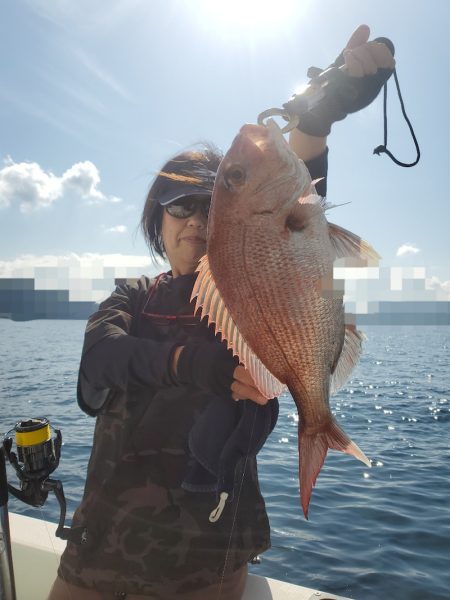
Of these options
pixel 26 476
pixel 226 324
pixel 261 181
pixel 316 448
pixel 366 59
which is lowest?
pixel 26 476

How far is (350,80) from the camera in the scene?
1.95m

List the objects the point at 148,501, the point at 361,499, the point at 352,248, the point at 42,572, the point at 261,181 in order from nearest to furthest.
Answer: the point at 352,248 < the point at 261,181 < the point at 148,501 < the point at 42,572 < the point at 361,499

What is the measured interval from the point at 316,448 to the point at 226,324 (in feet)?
1.92

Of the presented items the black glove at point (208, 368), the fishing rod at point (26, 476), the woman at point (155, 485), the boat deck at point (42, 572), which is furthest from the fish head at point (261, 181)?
the boat deck at point (42, 572)

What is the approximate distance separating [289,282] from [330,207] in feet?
1.09

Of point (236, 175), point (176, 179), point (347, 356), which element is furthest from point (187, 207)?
point (347, 356)

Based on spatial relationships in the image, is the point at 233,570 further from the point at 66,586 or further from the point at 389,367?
the point at 389,367

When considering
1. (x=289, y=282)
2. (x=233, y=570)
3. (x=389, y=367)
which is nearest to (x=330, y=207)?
(x=289, y=282)

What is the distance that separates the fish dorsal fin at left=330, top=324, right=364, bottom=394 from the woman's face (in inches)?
42.4

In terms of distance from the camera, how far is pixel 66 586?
244 cm

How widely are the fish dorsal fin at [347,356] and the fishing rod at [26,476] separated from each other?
1.77 m

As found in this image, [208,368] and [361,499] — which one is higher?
[208,368]

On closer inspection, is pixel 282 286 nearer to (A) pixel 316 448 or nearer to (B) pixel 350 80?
(A) pixel 316 448

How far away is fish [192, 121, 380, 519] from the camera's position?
1.85m
